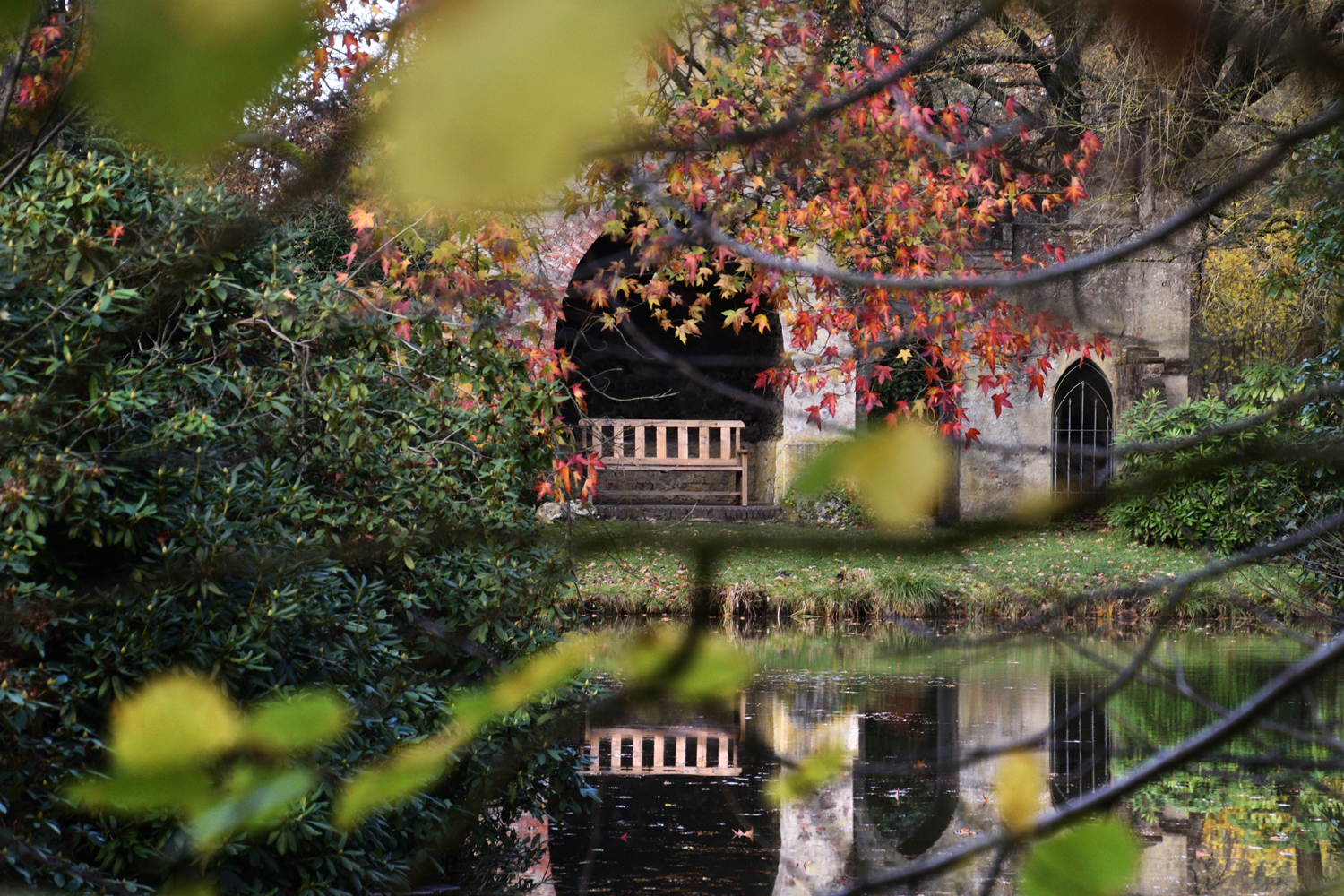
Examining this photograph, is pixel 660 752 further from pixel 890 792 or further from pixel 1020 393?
pixel 1020 393

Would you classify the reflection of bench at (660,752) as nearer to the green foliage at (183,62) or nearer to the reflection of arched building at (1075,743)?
the reflection of arched building at (1075,743)

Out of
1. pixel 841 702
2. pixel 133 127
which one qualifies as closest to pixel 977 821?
pixel 841 702

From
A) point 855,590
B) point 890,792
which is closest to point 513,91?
point 890,792

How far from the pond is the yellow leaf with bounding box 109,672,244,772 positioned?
6.85 ft

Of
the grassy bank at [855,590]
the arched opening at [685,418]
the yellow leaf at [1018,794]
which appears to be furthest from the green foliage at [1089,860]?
the arched opening at [685,418]

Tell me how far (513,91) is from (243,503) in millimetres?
2597

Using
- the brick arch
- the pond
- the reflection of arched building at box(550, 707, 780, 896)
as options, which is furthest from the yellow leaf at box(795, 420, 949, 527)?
the brick arch

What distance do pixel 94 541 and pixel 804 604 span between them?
25.0ft

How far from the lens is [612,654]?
583 millimetres

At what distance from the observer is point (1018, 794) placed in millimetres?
467

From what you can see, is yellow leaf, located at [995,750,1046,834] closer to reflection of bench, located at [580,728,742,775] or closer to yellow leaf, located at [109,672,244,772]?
yellow leaf, located at [109,672,244,772]

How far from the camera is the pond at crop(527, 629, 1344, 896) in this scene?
→ 396cm

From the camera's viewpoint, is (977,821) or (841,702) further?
(841,702)

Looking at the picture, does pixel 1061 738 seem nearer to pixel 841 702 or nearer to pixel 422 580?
pixel 841 702
